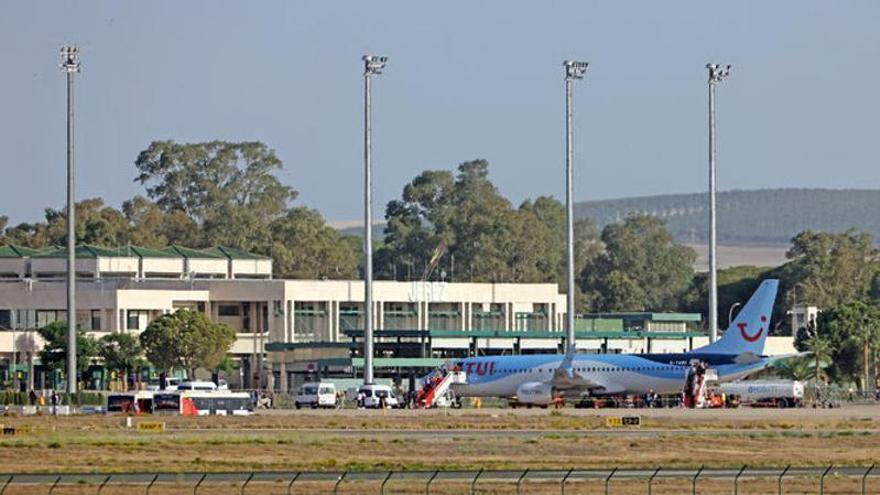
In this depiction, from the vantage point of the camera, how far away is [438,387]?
12175cm

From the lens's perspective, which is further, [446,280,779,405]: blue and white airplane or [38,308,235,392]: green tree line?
[38,308,235,392]: green tree line

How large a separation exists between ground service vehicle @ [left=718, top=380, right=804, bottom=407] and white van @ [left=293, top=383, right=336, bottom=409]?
2145cm

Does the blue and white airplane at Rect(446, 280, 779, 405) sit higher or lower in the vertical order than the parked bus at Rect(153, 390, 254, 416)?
higher

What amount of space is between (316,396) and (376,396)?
11.0ft

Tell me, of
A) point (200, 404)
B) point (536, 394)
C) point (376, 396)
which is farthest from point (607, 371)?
point (200, 404)

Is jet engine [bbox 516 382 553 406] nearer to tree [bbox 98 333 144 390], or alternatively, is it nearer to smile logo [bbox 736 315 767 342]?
smile logo [bbox 736 315 767 342]

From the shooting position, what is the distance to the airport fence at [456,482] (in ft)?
175

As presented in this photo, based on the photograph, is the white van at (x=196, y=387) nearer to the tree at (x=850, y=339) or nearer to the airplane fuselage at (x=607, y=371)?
the airplane fuselage at (x=607, y=371)

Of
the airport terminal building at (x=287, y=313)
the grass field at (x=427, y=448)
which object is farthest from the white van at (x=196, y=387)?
the airport terminal building at (x=287, y=313)

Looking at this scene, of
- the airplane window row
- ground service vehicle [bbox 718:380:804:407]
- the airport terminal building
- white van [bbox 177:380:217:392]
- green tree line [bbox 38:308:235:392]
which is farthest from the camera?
the airport terminal building

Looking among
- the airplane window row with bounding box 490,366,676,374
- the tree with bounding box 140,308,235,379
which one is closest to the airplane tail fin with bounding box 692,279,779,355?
the airplane window row with bounding box 490,366,676,374

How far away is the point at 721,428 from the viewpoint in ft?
286

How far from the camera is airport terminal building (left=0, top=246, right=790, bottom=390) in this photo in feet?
490

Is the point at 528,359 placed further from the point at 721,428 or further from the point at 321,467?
the point at 321,467
